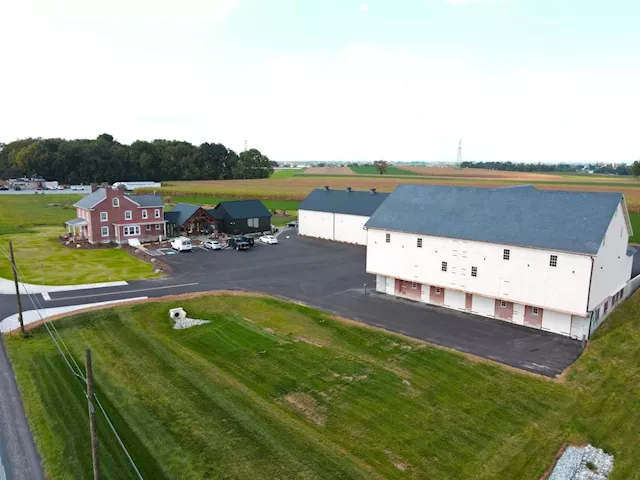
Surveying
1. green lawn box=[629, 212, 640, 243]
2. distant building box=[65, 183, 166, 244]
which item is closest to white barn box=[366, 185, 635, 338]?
green lawn box=[629, 212, 640, 243]

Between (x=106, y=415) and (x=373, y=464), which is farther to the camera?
(x=106, y=415)

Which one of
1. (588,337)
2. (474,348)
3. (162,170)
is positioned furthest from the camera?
(162,170)

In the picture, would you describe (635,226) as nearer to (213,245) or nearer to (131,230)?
(213,245)

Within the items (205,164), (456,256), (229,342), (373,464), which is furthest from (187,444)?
(205,164)

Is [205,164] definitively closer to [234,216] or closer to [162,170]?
[162,170]

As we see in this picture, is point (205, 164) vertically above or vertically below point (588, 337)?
above

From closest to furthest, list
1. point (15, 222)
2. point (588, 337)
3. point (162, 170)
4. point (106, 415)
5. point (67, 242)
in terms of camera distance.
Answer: point (106, 415) → point (588, 337) → point (67, 242) → point (15, 222) → point (162, 170)
